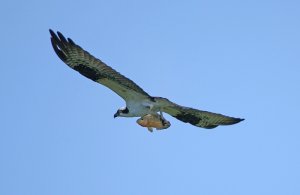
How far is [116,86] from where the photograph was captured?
28438 mm

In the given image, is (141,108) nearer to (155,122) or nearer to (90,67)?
(155,122)

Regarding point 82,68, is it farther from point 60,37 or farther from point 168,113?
point 168,113

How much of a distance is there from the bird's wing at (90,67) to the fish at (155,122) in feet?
2.08

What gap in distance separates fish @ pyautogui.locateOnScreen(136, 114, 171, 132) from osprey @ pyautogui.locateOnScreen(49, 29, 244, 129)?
3cm

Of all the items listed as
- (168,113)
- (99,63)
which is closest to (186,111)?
(168,113)

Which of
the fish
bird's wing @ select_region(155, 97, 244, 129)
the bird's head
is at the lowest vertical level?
the fish

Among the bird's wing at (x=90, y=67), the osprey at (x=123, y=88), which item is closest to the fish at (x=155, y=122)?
the osprey at (x=123, y=88)

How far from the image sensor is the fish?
95.0ft

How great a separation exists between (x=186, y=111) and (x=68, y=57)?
349 centimetres

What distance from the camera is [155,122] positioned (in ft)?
95.2

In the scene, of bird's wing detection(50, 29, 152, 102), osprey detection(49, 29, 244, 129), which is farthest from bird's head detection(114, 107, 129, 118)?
bird's wing detection(50, 29, 152, 102)

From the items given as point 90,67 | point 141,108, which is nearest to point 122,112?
point 141,108

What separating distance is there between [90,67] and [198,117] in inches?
135

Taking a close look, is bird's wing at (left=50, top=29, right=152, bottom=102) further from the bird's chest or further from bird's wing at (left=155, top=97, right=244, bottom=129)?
bird's wing at (left=155, top=97, right=244, bottom=129)
